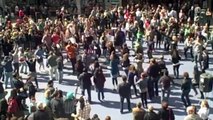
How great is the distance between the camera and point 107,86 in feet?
65.6

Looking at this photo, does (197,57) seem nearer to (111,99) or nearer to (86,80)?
(111,99)

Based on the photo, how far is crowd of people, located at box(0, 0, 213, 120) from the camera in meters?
15.1

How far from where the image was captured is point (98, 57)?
23125 millimetres

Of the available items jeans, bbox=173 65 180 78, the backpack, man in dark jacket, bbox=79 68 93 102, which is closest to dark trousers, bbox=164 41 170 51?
jeans, bbox=173 65 180 78

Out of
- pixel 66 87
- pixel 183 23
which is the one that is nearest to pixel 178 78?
pixel 66 87

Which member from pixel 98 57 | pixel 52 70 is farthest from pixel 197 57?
pixel 52 70

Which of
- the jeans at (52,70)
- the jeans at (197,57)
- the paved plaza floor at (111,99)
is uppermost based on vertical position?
the jeans at (197,57)

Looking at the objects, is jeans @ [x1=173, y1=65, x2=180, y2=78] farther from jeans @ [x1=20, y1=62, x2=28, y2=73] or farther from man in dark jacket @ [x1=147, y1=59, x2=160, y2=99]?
jeans @ [x1=20, y1=62, x2=28, y2=73]

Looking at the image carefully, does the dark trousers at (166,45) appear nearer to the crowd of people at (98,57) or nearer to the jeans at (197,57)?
the crowd of people at (98,57)

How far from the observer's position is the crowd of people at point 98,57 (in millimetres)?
15055

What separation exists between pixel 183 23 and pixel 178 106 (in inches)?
367

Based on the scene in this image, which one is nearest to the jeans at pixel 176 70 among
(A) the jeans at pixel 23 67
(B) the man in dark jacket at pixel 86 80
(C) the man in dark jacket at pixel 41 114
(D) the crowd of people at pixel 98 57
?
(D) the crowd of people at pixel 98 57

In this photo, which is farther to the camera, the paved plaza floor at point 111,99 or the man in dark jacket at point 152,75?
the man in dark jacket at point 152,75

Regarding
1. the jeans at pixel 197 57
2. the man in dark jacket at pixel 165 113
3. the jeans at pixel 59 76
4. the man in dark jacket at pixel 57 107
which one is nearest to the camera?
the man in dark jacket at pixel 165 113
